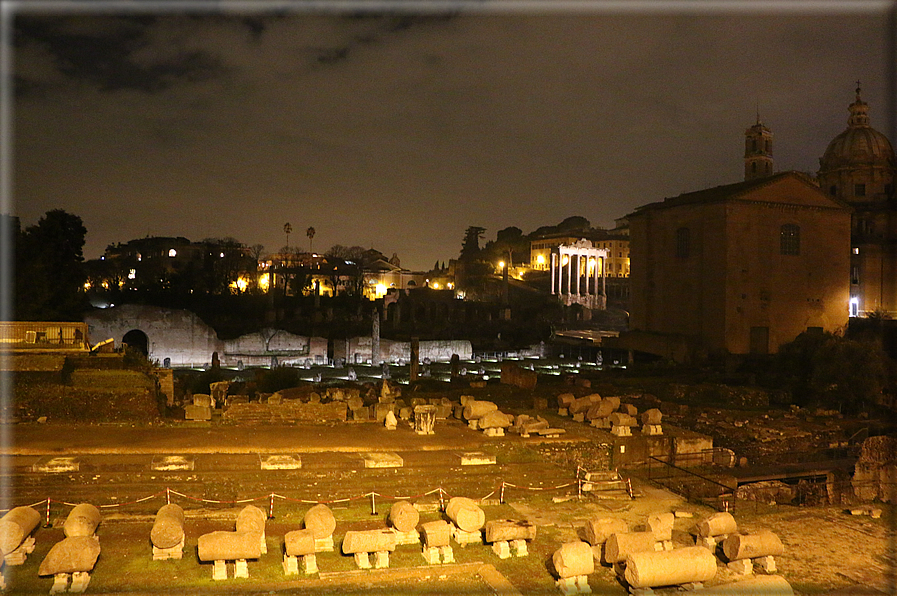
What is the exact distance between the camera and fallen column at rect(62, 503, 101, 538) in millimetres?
7582

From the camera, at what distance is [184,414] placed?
1346cm

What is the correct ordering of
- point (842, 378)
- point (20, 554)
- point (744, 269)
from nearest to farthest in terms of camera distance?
point (20, 554)
point (842, 378)
point (744, 269)

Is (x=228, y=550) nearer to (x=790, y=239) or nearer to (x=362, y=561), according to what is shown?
(x=362, y=561)

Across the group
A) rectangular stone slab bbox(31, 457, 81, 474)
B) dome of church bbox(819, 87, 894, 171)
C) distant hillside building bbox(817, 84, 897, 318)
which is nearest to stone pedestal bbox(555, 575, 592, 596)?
rectangular stone slab bbox(31, 457, 81, 474)

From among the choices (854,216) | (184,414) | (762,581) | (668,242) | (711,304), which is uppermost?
(854,216)

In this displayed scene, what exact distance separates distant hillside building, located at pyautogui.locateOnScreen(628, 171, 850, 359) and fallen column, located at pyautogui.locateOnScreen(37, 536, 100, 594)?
3163 centimetres

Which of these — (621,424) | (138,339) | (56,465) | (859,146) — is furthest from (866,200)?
(56,465)

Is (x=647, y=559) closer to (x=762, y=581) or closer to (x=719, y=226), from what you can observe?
(x=762, y=581)

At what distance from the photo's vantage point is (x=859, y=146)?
169ft

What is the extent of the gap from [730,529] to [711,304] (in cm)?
2822

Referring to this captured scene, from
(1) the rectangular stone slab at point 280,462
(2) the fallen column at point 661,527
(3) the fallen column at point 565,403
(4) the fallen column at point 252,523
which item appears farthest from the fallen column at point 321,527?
(3) the fallen column at point 565,403

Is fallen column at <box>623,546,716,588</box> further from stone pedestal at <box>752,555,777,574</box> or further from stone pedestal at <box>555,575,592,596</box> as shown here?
stone pedestal at <box>752,555,777,574</box>

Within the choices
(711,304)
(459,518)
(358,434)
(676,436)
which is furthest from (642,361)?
(459,518)

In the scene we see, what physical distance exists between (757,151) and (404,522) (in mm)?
54321
